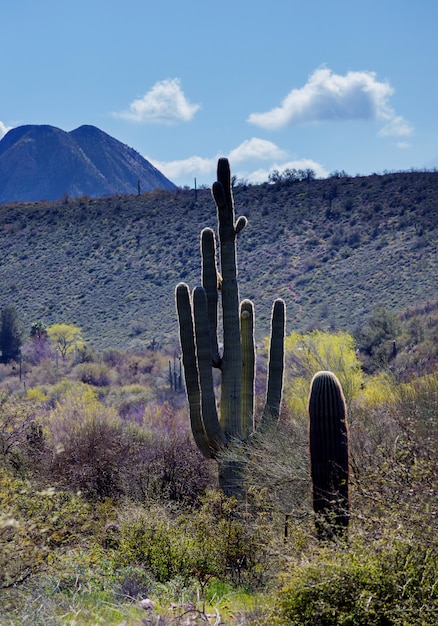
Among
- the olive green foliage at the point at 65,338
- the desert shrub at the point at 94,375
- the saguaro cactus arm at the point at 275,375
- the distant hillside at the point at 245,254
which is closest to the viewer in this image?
the saguaro cactus arm at the point at 275,375

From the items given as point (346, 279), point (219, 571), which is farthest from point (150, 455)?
point (346, 279)

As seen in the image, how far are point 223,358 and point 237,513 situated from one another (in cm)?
299

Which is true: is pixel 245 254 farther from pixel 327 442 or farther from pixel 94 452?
pixel 327 442

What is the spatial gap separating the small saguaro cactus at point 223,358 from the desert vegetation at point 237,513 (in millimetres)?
95

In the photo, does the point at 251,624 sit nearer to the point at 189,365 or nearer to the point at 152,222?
the point at 189,365

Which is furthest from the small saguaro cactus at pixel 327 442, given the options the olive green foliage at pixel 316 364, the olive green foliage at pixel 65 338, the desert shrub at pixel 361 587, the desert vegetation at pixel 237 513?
the olive green foliage at pixel 65 338

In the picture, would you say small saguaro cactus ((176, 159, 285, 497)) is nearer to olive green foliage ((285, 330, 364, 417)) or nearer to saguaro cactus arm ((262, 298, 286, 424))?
saguaro cactus arm ((262, 298, 286, 424))

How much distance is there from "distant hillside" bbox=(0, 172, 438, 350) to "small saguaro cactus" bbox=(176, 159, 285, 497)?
77.4 feet

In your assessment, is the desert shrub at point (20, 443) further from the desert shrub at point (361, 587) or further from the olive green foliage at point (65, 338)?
the olive green foliage at point (65, 338)

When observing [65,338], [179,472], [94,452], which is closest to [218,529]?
[179,472]

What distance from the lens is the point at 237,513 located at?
11.8 metres

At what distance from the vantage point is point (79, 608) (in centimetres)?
805

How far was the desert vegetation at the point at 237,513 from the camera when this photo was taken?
22.0 feet

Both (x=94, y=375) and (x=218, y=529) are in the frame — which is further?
(x=94, y=375)
